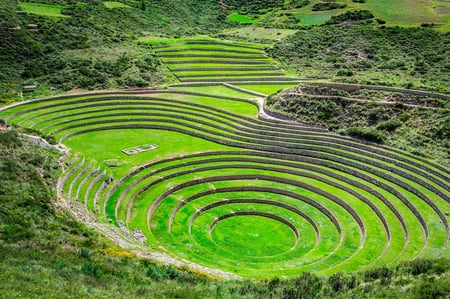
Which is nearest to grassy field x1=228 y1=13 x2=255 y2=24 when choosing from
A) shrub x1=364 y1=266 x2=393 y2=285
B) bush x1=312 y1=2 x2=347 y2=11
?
bush x1=312 y1=2 x2=347 y2=11

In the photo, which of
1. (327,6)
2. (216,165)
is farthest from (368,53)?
(216,165)

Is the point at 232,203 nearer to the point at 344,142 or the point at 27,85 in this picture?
the point at 344,142

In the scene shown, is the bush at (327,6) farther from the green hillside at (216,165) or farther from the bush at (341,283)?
the bush at (341,283)

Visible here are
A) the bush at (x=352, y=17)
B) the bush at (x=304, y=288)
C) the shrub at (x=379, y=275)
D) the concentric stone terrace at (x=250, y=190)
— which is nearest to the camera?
the bush at (x=304, y=288)

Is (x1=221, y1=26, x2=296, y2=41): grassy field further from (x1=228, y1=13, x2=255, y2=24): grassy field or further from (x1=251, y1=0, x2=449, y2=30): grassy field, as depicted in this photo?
(x1=228, y1=13, x2=255, y2=24): grassy field

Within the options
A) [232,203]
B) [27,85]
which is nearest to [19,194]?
[232,203]

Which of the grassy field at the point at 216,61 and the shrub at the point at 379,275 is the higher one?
the grassy field at the point at 216,61

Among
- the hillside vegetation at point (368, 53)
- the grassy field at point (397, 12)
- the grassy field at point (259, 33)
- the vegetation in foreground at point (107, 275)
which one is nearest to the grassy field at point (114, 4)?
the grassy field at point (259, 33)
